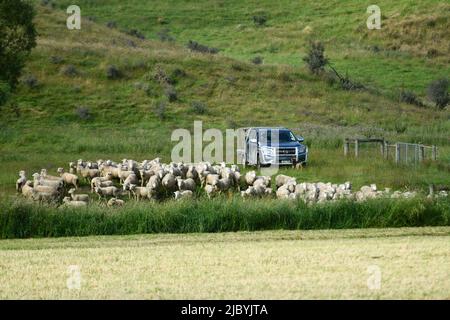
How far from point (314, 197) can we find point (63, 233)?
7.06 m

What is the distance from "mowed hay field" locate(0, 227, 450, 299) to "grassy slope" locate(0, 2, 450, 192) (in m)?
A: 15.2

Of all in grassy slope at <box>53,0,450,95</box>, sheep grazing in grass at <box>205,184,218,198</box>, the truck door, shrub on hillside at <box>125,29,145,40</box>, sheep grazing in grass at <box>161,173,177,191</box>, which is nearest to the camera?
sheep grazing in grass at <box>205,184,218,198</box>

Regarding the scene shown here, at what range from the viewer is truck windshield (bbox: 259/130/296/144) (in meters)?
38.7

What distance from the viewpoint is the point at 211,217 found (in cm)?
2227

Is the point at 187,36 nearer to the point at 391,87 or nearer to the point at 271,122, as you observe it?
the point at 391,87

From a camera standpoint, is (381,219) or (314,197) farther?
(314,197)

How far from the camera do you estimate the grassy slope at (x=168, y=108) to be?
4431 centimetres

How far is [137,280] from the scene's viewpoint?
15008mm

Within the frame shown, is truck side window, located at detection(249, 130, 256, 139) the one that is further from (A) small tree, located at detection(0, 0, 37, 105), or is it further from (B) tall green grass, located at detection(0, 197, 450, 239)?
(B) tall green grass, located at detection(0, 197, 450, 239)

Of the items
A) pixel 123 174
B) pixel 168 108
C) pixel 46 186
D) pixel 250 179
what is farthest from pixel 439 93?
pixel 46 186

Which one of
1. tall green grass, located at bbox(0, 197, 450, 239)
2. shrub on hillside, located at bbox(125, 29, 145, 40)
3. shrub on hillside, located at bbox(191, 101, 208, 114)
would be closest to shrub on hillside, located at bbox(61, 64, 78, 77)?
shrub on hillside, located at bbox(191, 101, 208, 114)

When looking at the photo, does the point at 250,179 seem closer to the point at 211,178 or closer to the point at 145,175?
the point at 211,178

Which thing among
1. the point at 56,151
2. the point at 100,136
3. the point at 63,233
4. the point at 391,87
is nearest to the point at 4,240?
the point at 63,233

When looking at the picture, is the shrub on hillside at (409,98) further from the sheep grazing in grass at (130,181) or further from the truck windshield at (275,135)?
the sheep grazing in grass at (130,181)
